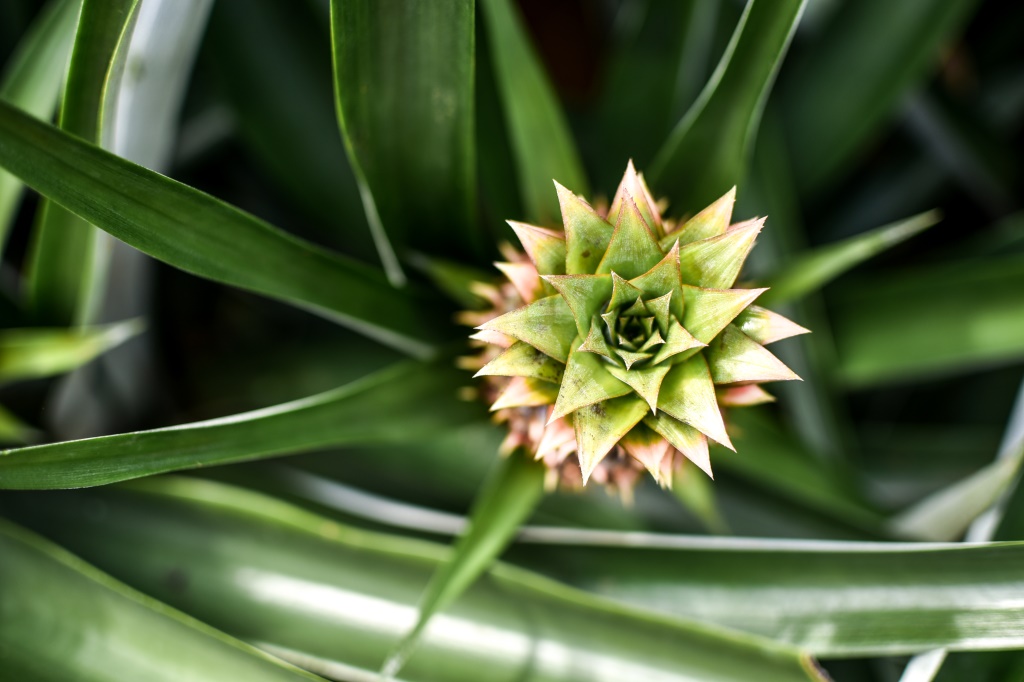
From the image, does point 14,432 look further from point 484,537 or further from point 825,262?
point 825,262

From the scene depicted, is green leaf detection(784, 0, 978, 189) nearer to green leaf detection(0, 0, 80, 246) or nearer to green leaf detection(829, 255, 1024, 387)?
green leaf detection(829, 255, 1024, 387)

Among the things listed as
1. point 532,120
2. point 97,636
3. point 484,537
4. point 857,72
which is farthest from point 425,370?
point 857,72

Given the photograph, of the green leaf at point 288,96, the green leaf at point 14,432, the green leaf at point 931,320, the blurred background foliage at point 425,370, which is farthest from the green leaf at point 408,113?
the green leaf at point 931,320

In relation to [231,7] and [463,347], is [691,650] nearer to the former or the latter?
[463,347]

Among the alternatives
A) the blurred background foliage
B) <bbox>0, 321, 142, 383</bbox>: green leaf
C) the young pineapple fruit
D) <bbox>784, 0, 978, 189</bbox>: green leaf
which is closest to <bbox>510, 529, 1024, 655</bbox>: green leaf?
the blurred background foliage

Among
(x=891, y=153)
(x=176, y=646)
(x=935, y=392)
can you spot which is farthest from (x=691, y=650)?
(x=891, y=153)

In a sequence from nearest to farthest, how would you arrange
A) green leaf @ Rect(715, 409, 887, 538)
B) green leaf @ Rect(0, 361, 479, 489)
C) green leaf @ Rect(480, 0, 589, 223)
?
green leaf @ Rect(0, 361, 479, 489) → green leaf @ Rect(480, 0, 589, 223) → green leaf @ Rect(715, 409, 887, 538)
